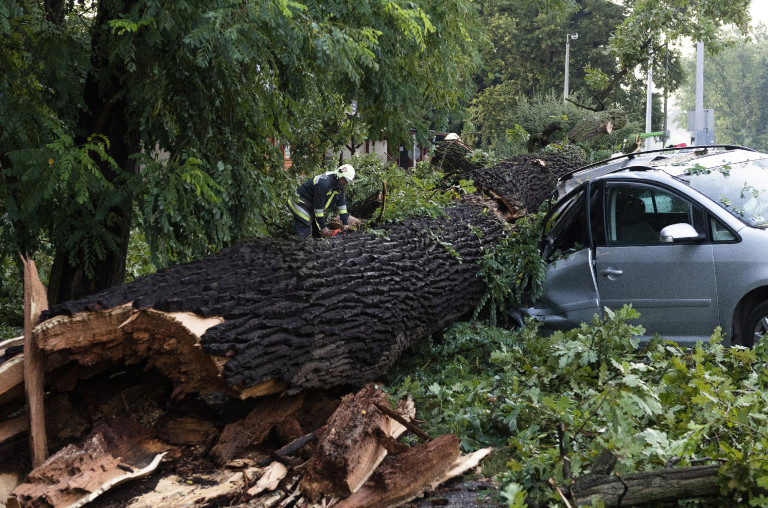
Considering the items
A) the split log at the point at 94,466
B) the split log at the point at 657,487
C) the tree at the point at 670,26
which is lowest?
the split log at the point at 94,466

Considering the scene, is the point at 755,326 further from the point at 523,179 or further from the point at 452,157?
the point at 452,157

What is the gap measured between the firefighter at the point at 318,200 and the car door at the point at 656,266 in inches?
156

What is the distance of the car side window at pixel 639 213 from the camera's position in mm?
6379

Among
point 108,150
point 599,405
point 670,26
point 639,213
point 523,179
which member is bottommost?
point 599,405

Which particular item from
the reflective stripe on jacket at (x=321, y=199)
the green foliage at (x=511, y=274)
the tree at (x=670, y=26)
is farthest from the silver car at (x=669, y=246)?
the tree at (x=670, y=26)

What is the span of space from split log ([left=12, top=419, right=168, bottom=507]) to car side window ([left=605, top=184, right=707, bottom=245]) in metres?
4.23

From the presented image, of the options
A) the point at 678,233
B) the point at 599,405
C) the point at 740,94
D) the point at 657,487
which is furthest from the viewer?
the point at 740,94

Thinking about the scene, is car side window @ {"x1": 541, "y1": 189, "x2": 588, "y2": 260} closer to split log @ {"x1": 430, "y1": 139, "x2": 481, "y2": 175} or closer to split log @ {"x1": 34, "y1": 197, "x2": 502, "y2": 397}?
split log @ {"x1": 34, "y1": 197, "x2": 502, "y2": 397}

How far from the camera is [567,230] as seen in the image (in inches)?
282

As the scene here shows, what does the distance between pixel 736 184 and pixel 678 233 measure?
797mm

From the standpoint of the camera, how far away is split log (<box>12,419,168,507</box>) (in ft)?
12.7

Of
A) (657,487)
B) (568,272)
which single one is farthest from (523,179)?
(657,487)

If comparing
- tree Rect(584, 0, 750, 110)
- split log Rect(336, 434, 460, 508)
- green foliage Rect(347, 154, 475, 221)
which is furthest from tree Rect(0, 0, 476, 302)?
tree Rect(584, 0, 750, 110)

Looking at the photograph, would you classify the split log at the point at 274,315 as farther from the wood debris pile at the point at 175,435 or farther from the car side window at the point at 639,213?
the car side window at the point at 639,213
